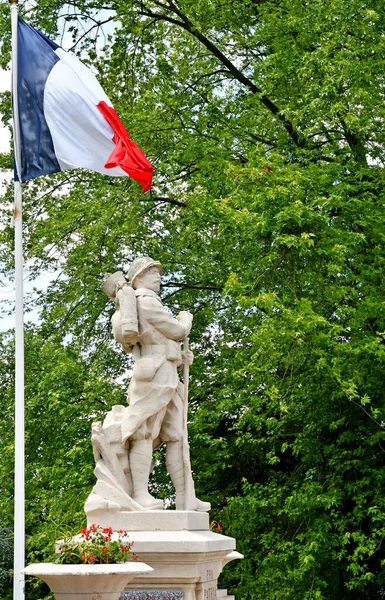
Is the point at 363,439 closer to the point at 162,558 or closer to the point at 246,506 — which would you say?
the point at 246,506

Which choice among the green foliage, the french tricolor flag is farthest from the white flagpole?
the green foliage

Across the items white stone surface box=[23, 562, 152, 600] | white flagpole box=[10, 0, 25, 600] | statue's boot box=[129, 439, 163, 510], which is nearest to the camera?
white stone surface box=[23, 562, 152, 600]

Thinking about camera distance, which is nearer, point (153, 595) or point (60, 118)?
point (153, 595)

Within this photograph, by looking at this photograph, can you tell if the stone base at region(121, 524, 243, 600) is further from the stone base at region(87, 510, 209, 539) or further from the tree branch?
the tree branch

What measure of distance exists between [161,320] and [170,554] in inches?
88.3

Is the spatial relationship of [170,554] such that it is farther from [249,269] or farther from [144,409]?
[249,269]

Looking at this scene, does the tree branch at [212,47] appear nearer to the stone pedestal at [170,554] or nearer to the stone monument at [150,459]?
the stone monument at [150,459]

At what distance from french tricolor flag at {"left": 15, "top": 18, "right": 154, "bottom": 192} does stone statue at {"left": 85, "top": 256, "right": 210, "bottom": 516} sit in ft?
3.95

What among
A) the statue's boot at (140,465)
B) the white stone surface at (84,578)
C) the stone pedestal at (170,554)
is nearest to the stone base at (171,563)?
the stone pedestal at (170,554)

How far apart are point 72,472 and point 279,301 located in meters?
4.14

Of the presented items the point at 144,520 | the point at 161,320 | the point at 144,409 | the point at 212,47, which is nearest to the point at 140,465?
the point at 144,409

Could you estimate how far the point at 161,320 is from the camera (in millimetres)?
10398

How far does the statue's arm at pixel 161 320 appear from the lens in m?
10.4

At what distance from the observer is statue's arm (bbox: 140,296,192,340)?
10.4 metres
